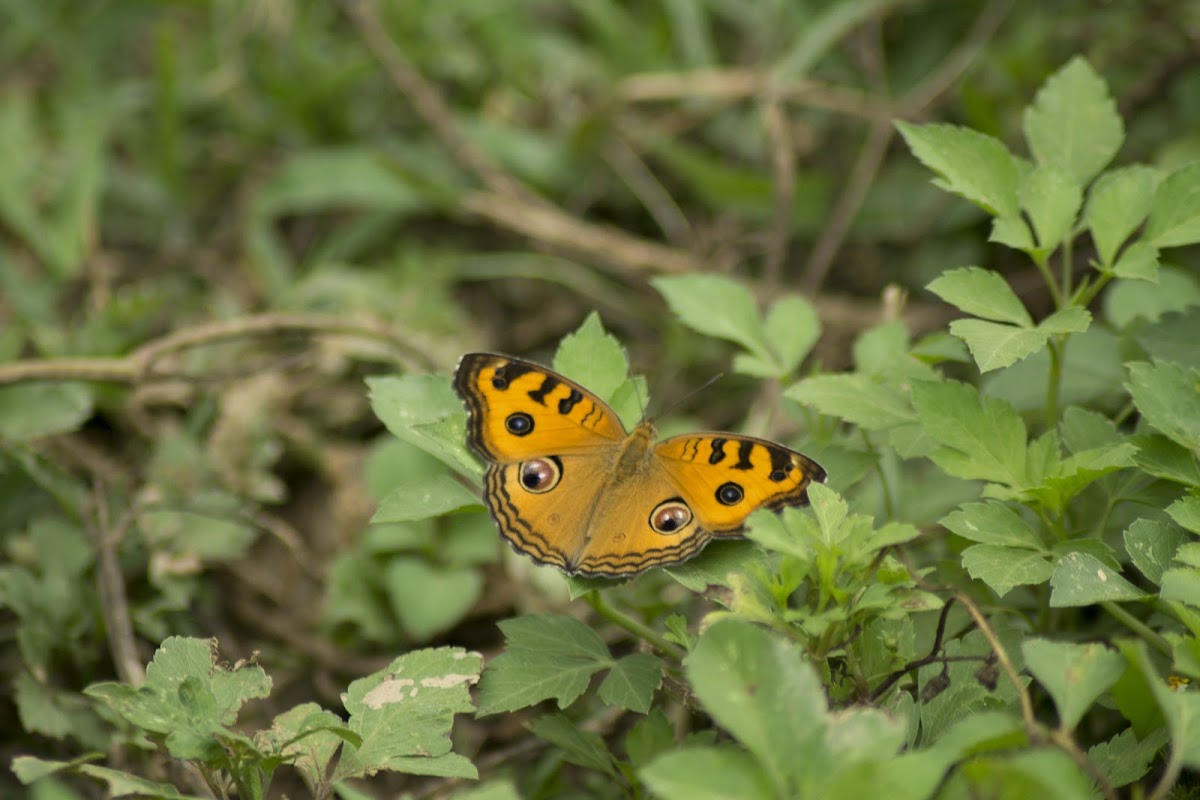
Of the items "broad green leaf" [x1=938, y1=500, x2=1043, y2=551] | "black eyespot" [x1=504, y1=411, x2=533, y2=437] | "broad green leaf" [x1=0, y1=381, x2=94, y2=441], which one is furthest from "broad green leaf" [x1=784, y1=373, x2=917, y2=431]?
"broad green leaf" [x1=0, y1=381, x2=94, y2=441]

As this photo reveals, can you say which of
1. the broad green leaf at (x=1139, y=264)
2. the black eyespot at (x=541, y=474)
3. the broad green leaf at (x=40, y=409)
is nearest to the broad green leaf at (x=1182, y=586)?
the broad green leaf at (x=1139, y=264)

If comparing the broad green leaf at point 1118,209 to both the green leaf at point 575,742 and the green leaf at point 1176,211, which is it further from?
the green leaf at point 575,742

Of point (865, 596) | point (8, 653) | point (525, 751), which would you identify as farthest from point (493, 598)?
point (865, 596)

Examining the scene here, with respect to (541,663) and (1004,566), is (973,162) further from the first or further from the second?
(541,663)

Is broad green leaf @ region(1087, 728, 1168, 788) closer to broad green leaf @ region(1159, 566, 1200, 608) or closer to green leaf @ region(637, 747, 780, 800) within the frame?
broad green leaf @ region(1159, 566, 1200, 608)

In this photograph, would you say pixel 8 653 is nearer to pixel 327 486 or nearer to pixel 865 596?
pixel 327 486

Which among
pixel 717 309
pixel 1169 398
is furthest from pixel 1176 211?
pixel 717 309
